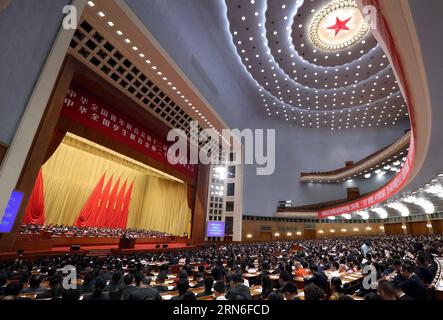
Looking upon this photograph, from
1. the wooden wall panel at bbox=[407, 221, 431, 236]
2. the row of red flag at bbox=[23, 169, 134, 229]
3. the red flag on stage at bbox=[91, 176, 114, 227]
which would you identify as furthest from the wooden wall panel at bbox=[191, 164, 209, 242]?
the wooden wall panel at bbox=[407, 221, 431, 236]

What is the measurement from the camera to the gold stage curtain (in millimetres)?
14352

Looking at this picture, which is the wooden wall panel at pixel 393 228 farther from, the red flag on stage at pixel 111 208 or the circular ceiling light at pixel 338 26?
the red flag on stage at pixel 111 208

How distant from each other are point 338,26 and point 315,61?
302 centimetres

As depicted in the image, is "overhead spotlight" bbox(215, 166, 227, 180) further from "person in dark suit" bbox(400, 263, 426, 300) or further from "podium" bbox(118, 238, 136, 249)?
"person in dark suit" bbox(400, 263, 426, 300)

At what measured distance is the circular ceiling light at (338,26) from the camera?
15.9m

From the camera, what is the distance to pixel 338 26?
17172 millimetres

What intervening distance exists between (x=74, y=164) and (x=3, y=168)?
1082 centimetres

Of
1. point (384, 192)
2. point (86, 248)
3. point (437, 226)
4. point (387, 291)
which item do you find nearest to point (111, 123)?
point (86, 248)

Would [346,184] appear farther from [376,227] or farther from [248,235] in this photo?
[248,235]

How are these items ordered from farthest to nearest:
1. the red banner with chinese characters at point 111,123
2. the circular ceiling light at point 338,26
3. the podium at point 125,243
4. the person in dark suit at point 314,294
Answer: the circular ceiling light at point 338,26 → the podium at point 125,243 → the red banner with chinese characters at point 111,123 → the person in dark suit at point 314,294

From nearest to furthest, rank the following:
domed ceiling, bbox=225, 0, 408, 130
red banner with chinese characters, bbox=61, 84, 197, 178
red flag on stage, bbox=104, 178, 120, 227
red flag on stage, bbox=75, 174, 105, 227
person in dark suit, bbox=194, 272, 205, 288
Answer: person in dark suit, bbox=194, 272, 205, 288 < red banner with chinese characters, bbox=61, 84, 197, 178 < red flag on stage, bbox=75, 174, 105, 227 < domed ceiling, bbox=225, 0, 408, 130 < red flag on stage, bbox=104, 178, 120, 227

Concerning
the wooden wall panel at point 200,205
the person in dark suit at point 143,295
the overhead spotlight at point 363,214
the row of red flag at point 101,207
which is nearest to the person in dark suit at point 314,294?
the person in dark suit at point 143,295

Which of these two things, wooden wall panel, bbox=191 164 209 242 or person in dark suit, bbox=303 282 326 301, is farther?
wooden wall panel, bbox=191 164 209 242

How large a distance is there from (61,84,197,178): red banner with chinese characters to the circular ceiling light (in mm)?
14213
